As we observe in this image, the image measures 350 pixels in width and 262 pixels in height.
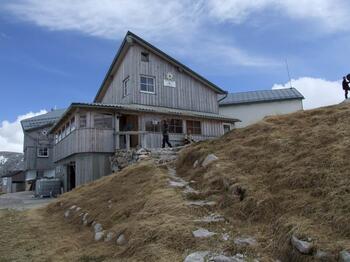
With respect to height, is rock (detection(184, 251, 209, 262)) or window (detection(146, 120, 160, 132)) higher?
window (detection(146, 120, 160, 132))

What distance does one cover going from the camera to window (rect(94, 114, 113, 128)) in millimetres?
21156

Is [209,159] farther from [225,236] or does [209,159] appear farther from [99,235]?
[225,236]

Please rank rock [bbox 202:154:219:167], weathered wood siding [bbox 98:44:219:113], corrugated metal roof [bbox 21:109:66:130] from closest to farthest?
rock [bbox 202:154:219:167] < weathered wood siding [bbox 98:44:219:113] < corrugated metal roof [bbox 21:109:66:130]

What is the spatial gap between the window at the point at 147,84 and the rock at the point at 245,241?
1901 cm

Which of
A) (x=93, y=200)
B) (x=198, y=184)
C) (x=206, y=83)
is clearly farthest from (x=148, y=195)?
(x=206, y=83)

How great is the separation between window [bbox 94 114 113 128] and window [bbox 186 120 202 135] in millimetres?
5103

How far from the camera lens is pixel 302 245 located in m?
5.13

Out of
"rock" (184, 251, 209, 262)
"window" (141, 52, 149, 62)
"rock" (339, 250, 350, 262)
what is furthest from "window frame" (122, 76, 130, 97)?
"rock" (339, 250, 350, 262)

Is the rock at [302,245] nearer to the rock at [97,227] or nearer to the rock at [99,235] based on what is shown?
the rock at [99,235]

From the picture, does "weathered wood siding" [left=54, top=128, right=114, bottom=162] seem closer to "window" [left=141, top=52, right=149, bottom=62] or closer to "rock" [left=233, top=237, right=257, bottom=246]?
"window" [left=141, top=52, right=149, bottom=62]

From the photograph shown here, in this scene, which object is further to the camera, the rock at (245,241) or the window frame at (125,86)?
the window frame at (125,86)

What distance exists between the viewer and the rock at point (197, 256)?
5547mm

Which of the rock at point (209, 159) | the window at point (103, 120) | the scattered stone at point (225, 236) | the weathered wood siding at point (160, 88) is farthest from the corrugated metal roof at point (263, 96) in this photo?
the scattered stone at point (225, 236)

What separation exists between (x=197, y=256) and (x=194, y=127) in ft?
61.2
